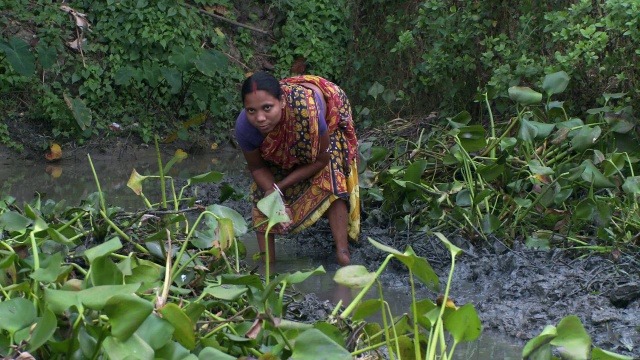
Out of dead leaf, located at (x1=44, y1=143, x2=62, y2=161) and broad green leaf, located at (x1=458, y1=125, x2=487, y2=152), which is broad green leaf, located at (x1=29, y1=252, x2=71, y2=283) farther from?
dead leaf, located at (x1=44, y1=143, x2=62, y2=161)

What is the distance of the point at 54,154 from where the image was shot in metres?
8.16

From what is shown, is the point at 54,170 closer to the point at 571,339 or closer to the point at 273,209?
the point at 273,209

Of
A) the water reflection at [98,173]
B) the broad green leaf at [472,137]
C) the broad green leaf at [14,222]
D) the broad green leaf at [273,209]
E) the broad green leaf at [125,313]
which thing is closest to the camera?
the broad green leaf at [125,313]

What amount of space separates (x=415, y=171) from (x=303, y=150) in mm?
735

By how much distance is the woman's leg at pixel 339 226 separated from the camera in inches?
194

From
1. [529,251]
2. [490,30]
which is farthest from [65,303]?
[490,30]

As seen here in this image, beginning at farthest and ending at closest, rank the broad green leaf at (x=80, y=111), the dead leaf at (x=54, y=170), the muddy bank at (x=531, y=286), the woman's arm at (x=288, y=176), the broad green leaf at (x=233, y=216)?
the broad green leaf at (x=80, y=111), the dead leaf at (x=54, y=170), the woman's arm at (x=288, y=176), the muddy bank at (x=531, y=286), the broad green leaf at (x=233, y=216)

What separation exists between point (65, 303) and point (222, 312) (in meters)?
0.75

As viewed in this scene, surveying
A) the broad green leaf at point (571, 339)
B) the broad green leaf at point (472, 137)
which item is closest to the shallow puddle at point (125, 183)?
the broad green leaf at point (472, 137)

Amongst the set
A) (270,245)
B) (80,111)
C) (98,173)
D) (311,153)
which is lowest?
(98,173)

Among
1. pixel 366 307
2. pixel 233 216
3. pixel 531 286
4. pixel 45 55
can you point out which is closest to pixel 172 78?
pixel 45 55

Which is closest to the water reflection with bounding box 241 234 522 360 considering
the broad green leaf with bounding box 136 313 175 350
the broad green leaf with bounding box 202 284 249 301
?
the broad green leaf with bounding box 202 284 249 301

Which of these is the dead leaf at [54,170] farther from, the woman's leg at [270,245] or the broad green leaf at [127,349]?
the broad green leaf at [127,349]

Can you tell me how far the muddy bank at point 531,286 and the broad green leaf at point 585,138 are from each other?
0.71 meters
